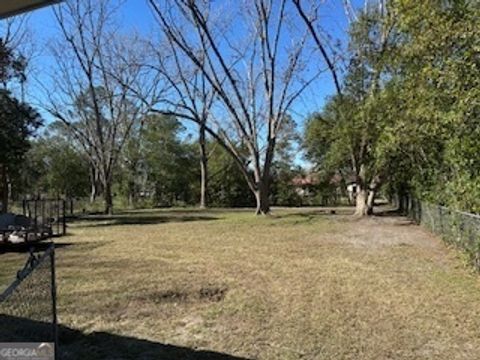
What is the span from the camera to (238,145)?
102 ft

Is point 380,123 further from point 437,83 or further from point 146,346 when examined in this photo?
point 146,346

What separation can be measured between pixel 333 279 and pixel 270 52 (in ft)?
47.0

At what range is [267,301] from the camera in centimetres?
554

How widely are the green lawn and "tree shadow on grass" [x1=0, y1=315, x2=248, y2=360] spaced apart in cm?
2

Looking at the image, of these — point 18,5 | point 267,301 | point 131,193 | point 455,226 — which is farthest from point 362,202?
point 131,193

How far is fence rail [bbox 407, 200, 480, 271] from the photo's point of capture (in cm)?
719

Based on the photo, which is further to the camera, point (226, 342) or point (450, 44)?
point (450, 44)

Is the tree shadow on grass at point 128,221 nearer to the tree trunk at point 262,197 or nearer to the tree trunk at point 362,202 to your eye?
the tree trunk at point 262,197

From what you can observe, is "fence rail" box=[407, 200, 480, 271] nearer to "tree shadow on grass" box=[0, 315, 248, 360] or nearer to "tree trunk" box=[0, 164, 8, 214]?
"tree shadow on grass" box=[0, 315, 248, 360]

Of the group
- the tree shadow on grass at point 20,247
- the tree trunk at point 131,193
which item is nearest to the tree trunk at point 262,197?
the tree shadow on grass at point 20,247

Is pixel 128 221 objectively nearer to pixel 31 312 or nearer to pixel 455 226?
pixel 455 226

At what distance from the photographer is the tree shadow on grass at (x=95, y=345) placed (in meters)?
3.94

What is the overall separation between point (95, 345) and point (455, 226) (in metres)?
6.69

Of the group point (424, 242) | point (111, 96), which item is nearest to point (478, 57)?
point (424, 242)
